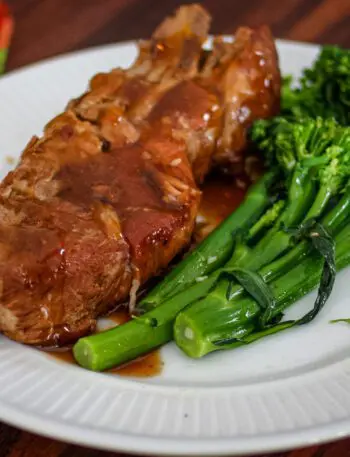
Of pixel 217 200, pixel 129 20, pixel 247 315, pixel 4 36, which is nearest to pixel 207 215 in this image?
→ pixel 217 200

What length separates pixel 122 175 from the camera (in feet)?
9.63

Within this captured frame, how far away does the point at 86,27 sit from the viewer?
17.8ft

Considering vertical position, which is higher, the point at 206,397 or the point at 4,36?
the point at 4,36

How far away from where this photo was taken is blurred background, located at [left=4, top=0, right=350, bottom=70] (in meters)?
5.23

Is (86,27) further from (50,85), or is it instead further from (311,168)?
(311,168)

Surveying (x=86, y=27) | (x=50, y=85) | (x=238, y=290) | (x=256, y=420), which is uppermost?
(x=86, y=27)

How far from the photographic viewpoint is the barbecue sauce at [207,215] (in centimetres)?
263

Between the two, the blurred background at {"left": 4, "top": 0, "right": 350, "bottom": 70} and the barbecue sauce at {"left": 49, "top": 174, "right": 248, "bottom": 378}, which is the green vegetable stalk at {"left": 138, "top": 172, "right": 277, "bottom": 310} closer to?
the barbecue sauce at {"left": 49, "top": 174, "right": 248, "bottom": 378}

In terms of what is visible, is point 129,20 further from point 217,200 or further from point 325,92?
point 217,200

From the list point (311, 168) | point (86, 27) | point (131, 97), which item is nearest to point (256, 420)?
point (311, 168)

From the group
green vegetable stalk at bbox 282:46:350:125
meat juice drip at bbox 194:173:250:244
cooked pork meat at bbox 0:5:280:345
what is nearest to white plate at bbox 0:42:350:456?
cooked pork meat at bbox 0:5:280:345

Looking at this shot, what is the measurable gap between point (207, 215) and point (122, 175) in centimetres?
74

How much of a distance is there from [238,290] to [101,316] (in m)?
0.58

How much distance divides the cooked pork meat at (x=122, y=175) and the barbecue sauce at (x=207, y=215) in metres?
0.07
